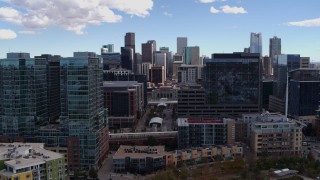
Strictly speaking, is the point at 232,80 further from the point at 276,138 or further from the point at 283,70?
the point at 283,70

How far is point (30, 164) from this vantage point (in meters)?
23.2

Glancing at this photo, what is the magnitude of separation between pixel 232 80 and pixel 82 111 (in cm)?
2371

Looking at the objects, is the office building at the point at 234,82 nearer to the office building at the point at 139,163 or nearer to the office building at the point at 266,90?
the office building at the point at 266,90

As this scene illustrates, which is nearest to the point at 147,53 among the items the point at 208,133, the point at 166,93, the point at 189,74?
the point at 189,74

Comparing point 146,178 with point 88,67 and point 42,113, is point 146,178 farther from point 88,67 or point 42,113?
point 42,113

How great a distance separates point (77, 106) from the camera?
1211 inches

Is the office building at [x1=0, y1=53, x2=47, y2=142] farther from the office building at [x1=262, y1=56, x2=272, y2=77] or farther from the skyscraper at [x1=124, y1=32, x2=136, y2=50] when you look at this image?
the skyscraper at [x1=124, y1=32, x2=136, y2=50]

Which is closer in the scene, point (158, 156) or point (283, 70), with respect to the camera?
point (158, 156)

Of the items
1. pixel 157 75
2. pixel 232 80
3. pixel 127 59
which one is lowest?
pixel 232 80

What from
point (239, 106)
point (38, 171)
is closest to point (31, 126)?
point (38, 171)

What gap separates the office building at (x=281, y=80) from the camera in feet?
190

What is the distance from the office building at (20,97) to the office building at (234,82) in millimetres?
22140

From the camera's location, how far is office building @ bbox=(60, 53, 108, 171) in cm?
3025

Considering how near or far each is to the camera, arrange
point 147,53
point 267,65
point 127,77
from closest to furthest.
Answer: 1. point 127,77
2. point 267,65
3. point 147,53
